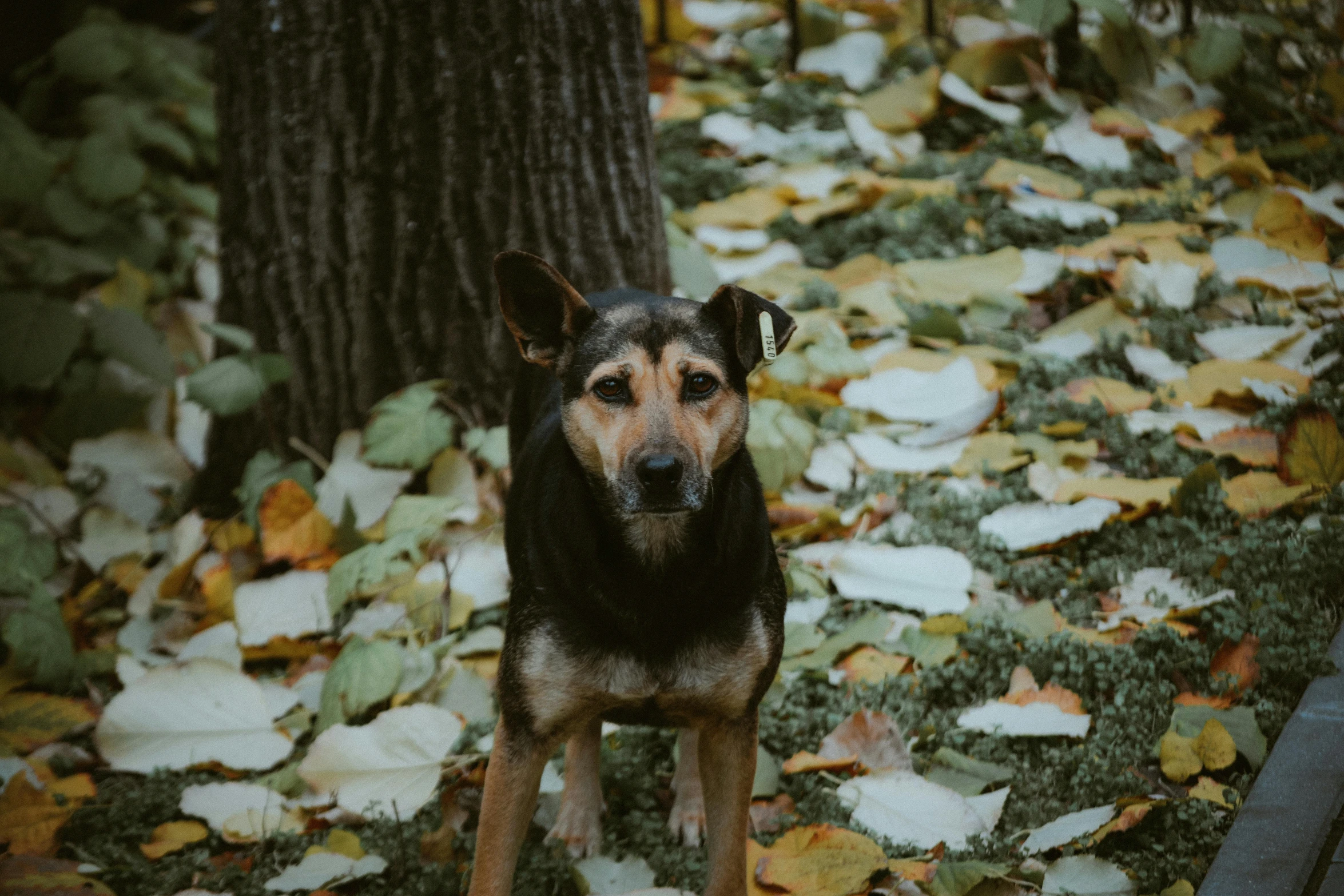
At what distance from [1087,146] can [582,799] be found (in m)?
4.96

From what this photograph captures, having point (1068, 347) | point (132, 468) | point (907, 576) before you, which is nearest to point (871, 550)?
point (907, 576)

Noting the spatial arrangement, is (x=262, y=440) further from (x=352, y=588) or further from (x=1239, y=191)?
(x=1239, y=191)

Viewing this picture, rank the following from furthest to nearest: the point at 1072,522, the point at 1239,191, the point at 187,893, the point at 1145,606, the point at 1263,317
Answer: the point at 1239,191, the point at 1263,317, the point at 1072,522, the point at 1145,606, the point at 187,893

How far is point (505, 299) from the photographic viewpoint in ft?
9.78

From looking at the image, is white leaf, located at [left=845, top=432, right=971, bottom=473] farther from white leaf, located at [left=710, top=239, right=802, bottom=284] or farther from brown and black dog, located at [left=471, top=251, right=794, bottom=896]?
brown and black dog, located at [left=471, top=251, right=794, bottom=896]

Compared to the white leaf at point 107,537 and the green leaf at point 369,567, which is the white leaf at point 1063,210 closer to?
the green leaf at point 369,567

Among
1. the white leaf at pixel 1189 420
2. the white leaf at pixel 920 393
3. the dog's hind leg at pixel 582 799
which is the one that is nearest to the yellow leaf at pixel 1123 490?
the white leaf at pixel 1189 420

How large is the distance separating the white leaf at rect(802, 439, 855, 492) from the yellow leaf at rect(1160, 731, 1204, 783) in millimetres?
1776

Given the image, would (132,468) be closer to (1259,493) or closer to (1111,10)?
(1259,493)

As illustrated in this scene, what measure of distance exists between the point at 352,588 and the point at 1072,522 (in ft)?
8.26

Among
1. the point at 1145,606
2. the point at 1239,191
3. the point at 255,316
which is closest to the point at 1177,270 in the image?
the point at 1239,191

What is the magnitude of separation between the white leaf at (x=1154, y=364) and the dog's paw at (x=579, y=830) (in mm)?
3070

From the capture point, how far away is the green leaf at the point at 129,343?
15.7 ft

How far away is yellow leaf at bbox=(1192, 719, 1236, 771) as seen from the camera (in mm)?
3021
